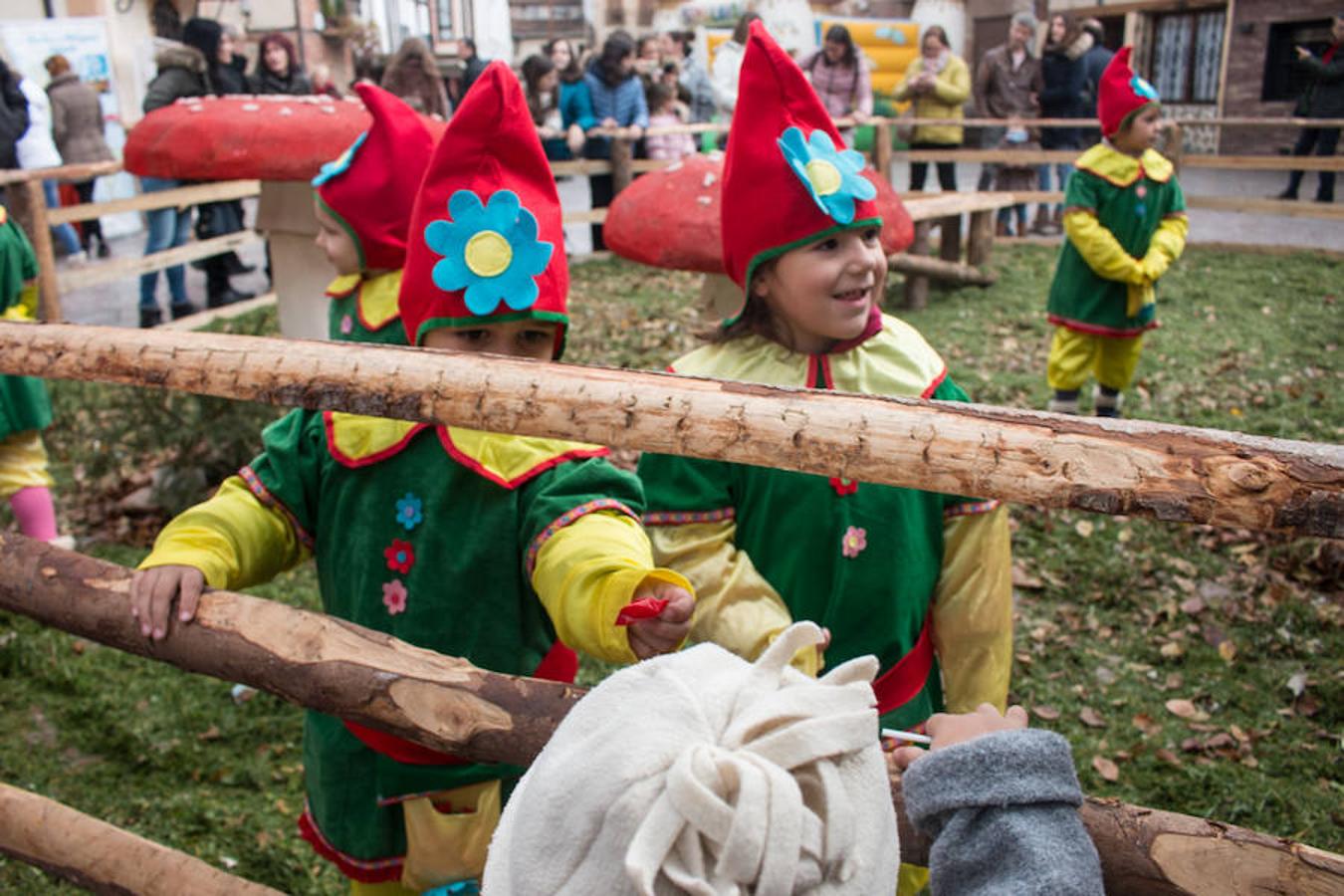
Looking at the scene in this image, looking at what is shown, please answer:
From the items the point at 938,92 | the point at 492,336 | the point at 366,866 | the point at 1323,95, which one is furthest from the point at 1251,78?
the point at 366,866

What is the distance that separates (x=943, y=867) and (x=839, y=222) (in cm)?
151

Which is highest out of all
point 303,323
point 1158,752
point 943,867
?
point 943,867

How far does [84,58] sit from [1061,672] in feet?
41.2

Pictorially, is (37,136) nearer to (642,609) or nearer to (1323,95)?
(642,609)

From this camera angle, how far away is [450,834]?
2383 millimetres

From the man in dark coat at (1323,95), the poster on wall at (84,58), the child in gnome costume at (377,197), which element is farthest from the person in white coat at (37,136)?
the man in dark coat at (1323,95)

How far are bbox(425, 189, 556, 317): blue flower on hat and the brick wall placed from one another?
1852 cm

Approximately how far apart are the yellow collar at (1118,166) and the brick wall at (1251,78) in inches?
539

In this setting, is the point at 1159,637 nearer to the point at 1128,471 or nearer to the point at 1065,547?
the point at 1065,547

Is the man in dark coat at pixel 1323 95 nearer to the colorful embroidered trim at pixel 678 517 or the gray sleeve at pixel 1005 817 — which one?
the colorful embroidered trim at pixel 678 517

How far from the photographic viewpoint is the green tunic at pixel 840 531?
2424 millimetres

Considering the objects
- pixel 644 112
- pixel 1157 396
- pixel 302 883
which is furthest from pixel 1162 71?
pixel 302 883

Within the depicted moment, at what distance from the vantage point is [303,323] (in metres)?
6.15

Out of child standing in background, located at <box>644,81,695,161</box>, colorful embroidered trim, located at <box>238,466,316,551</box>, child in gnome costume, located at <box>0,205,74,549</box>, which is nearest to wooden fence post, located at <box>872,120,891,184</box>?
child standing in background, located at <box>644,81,695,161</box>
